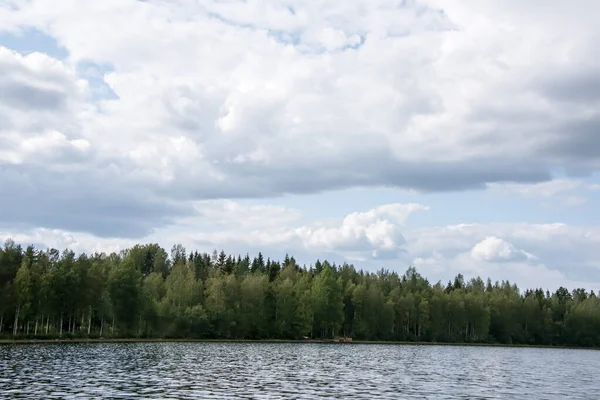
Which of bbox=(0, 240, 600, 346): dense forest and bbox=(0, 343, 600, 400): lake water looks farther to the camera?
bbox=(0, 240, 600, 346): dense forest

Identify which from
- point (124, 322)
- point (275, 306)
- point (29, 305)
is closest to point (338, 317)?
point (275, 306)

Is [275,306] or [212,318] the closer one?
[212,318]

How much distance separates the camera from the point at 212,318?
162500 millimetres

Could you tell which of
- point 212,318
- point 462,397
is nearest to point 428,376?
point 462,397

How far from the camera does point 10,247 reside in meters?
162

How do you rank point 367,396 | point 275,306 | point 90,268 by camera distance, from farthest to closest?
point 275,306
point 90,268
point 367,396

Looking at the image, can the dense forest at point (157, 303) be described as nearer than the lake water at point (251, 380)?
No

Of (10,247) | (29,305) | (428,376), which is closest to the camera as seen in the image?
(428,376)

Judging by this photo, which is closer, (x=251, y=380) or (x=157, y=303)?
(x=251, y=380)

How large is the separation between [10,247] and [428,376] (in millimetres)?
126007

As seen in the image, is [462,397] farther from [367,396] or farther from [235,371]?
[235,371]

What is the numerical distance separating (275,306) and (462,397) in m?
129

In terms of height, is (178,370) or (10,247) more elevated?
(10,247)

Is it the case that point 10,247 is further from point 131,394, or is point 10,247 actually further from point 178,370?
point 131,394
